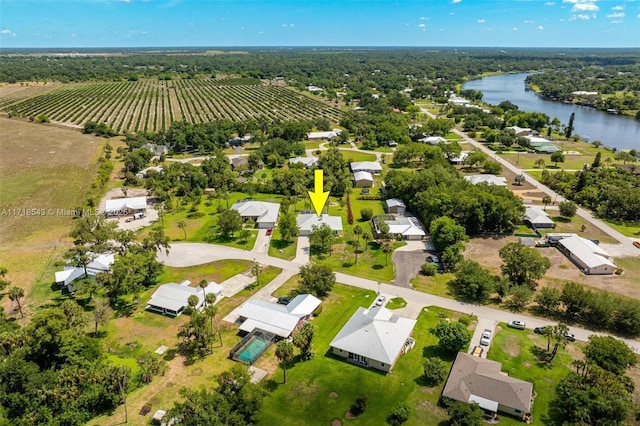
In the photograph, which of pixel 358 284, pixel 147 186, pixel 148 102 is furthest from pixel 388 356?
pixel 148 102

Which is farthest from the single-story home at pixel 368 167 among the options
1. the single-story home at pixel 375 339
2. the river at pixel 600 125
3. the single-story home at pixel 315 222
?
the river at pixel 600 125

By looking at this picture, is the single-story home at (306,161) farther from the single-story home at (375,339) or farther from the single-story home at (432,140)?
the single-story home at (375,339)

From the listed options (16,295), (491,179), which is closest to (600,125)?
(491,179)

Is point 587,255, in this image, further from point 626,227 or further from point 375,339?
point 375,339

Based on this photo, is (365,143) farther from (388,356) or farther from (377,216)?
(388,356)

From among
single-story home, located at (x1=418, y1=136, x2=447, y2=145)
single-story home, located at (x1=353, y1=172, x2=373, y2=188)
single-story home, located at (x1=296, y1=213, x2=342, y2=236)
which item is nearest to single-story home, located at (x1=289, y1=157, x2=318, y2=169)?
single-story home, located at (x1=353, y1=172, x2=373, y2=188)
